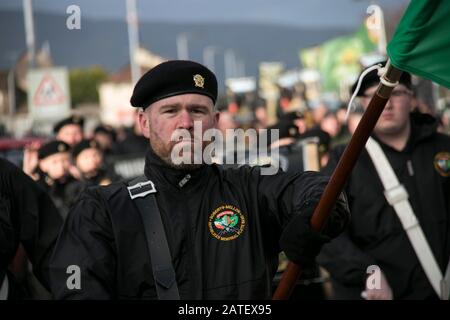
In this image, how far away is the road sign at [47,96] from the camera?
1216 centimetres

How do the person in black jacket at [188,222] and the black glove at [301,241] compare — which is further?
the person in black jacket at [188,222]

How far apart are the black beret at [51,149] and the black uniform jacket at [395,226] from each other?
11.1ft

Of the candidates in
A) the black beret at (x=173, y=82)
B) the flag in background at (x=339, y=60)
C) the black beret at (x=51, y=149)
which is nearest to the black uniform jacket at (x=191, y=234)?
the black beret at (x=173, y=82)

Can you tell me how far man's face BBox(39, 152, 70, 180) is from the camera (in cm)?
798

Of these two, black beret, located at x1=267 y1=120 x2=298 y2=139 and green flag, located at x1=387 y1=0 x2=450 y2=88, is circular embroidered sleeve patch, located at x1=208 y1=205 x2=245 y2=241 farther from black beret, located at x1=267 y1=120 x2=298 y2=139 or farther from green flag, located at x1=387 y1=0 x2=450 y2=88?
black beret, located at x1=267 y1=120 x2=298 y2=139

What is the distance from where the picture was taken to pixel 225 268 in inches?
136

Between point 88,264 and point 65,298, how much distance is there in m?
0.15

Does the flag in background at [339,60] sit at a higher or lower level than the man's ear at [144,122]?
higher

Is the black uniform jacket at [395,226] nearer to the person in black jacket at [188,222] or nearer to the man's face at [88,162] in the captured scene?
the person in black jacket at [188,222]

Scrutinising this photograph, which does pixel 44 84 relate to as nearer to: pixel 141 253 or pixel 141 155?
pixel 141 155

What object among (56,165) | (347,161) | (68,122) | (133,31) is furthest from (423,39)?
(133,31)

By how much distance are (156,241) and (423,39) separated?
1208 mm

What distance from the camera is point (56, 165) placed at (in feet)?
26.3

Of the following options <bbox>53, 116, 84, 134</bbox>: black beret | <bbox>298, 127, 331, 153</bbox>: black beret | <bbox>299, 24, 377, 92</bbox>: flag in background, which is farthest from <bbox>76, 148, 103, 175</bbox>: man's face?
<bbox>299, 24, 377, 92</bbox>: flag in background
